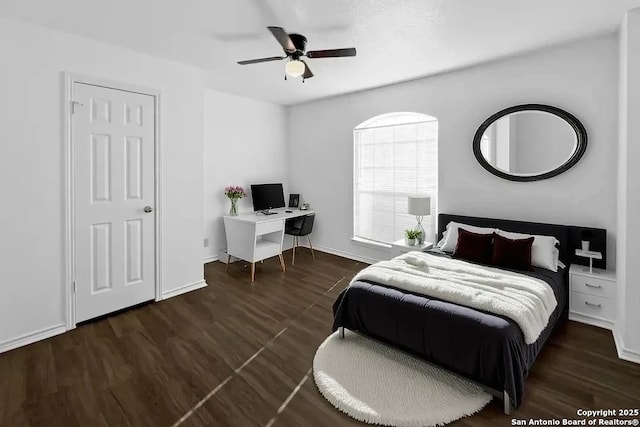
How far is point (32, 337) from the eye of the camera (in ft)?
8.36

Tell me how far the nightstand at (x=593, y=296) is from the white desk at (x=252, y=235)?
3.22 m

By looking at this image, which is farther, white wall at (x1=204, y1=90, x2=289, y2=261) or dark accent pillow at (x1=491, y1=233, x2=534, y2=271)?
white wall at (x1=204, y1=90, x2=289, y2=261)

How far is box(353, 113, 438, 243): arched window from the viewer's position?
13.7 feet

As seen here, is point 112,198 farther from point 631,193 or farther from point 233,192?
point 631,193

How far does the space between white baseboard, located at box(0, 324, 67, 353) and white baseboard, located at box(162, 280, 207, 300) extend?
0.90 metres

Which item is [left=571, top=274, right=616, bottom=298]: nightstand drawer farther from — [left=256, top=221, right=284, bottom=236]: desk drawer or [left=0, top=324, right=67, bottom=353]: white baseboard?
[left=0, top=324, right=67, bottom=353]: white baseboard

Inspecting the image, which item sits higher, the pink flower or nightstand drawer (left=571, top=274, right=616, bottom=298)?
the pink flower

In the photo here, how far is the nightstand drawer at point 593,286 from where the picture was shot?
271 centimetres

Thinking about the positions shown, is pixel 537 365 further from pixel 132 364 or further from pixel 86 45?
pixel 86 45

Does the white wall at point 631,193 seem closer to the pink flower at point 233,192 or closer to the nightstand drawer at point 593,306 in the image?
the nightstand drawer at point 593,306

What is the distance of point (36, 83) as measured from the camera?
2.51m

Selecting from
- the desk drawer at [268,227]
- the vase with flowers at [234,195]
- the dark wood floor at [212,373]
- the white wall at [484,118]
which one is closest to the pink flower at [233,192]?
the vase with flowers at [234,195]

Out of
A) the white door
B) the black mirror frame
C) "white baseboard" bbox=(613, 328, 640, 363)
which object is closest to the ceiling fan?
the white door

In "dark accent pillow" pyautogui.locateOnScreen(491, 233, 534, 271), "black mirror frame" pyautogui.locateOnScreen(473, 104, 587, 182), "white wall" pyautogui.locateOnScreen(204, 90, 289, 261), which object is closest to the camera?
"dark accent pillow" pyautogui.locateOnScreen(491, 233, 534, 271)
